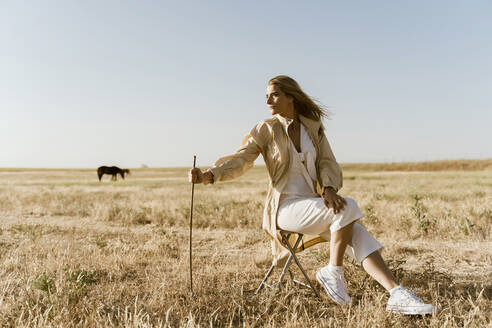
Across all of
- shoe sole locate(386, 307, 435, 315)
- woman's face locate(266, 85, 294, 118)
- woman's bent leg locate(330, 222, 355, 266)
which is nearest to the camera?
shoe sole locate(386, 307, 435, 315)

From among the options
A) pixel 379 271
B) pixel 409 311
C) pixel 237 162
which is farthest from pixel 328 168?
pixel 409 311

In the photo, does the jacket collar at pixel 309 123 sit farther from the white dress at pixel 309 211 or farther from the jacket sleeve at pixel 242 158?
the jacket sleeve at pixel 242 158

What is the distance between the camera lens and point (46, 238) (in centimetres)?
623

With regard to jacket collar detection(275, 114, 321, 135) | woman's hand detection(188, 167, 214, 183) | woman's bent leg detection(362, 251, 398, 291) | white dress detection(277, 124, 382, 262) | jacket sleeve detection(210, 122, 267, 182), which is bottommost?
woman's bent leg detection(362, 251, 398, 291)

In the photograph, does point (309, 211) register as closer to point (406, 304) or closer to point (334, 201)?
point (334, 201)

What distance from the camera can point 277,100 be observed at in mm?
3330

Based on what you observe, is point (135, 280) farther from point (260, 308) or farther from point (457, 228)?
point (457, 228)

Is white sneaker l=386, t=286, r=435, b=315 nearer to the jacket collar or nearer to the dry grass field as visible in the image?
the dry grass field

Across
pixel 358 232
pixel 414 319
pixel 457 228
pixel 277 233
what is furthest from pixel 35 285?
pixel 457 228

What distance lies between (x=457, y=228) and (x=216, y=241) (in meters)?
4.26

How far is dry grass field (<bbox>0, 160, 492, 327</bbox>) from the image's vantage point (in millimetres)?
2781

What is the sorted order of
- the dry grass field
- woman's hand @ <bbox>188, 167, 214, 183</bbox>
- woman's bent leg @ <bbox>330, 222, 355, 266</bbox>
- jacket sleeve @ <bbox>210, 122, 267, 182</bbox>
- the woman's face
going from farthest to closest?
the woman's face, jacket sleeve @ <bbox>210, 122, 267, 182</bbox>, woman's hand @ <bbox>188, 167, 214, 183</bbox>, woman's bent leg @ <bbox>330, 222, 355, 266</bbox>, the dry grass field

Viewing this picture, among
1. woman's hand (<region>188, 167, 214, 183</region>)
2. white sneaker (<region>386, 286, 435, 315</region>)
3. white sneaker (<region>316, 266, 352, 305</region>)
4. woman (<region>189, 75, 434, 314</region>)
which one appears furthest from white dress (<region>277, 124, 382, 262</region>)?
woman's hand (<region>188, 167, 214, 183</region>)

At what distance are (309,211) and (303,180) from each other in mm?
376
